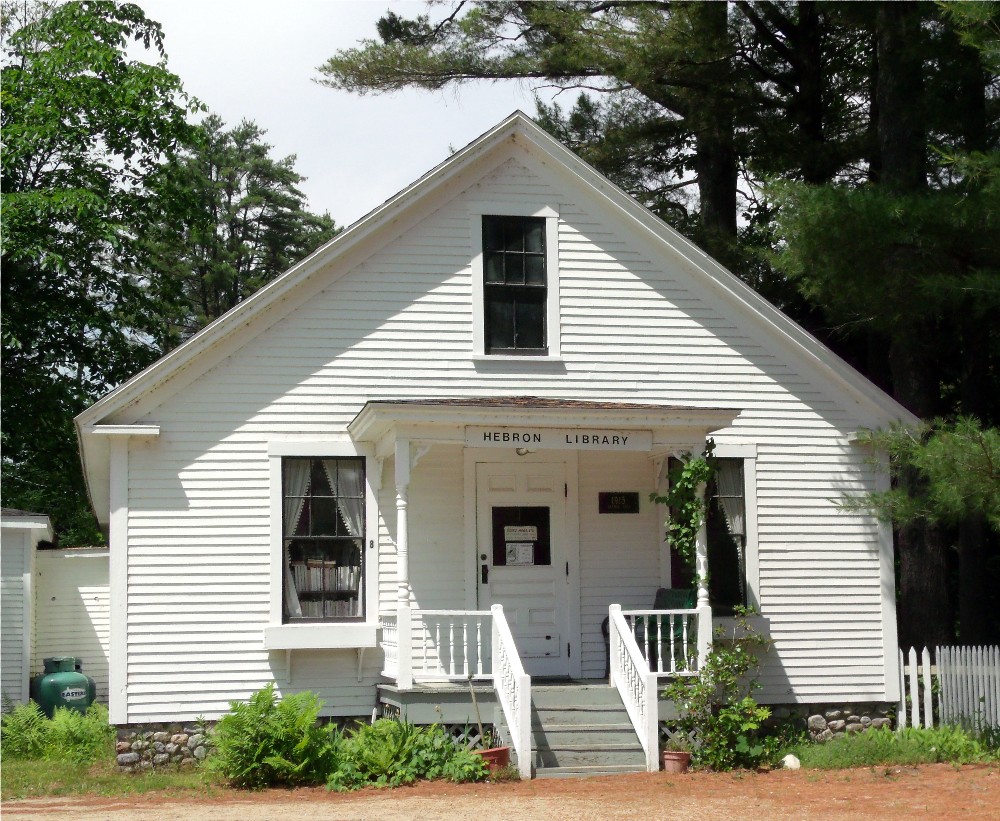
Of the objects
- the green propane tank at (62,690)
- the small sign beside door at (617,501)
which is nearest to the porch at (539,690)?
the small sign beside door at (617,501)

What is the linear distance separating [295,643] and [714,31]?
11.9m

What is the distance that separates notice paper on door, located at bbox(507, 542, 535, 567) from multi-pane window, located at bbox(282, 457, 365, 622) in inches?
63.5

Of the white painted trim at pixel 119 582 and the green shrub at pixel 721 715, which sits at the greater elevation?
the white painted trim at pixel 119 582

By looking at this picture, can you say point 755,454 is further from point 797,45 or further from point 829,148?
point 797,45

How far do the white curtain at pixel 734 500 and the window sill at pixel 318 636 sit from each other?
13.8 feet

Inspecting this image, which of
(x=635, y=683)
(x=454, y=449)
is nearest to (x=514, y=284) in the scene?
(x=454, y=449)

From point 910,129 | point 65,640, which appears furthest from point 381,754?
point 910,129

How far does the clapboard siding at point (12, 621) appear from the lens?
16391mm

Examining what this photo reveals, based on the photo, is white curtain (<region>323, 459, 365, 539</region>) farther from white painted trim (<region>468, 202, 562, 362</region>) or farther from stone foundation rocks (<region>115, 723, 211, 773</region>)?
stone foundation rocks (<region>115, 723, 211, 773</region>)

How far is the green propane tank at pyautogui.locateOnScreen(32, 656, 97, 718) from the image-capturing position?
1628 cm

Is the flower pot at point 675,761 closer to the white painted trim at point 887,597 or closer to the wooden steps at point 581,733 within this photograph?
the wooden steps at point 581,733

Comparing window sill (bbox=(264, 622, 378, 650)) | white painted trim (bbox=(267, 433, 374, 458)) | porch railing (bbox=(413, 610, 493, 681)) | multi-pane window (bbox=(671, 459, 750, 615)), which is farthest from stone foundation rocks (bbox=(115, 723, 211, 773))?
multi-pane window (bbox=(671, 459, 750, 615))

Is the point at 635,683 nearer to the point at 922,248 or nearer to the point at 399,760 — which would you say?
the point at 399,760

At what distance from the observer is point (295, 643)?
12867mm
